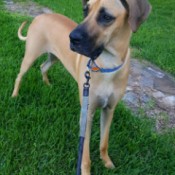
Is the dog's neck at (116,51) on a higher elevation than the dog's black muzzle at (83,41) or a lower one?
lower

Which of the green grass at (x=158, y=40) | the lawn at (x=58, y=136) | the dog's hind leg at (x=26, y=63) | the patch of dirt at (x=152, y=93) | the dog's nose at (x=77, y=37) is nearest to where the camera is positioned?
the dog's nose at (x=77, y=37)

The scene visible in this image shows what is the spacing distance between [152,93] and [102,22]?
2689 millimetres

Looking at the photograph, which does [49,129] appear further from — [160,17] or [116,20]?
[160,17]

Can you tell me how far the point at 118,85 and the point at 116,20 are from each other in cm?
67

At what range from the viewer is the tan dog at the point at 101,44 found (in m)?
2.86

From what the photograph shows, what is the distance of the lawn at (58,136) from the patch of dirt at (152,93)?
0.28 meters

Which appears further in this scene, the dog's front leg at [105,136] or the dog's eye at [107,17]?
the dog's front leg at [105,136]

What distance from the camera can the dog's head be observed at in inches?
111

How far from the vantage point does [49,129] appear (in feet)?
12.8

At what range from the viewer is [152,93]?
5379 mm

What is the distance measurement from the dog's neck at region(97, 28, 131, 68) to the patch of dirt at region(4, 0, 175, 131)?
155cm

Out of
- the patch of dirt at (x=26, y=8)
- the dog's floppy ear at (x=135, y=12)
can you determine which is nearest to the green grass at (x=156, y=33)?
the patch of dirt at (x=26, y=8)

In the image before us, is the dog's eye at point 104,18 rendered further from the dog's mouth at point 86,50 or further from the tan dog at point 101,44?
the dog's mouth at point 86,50

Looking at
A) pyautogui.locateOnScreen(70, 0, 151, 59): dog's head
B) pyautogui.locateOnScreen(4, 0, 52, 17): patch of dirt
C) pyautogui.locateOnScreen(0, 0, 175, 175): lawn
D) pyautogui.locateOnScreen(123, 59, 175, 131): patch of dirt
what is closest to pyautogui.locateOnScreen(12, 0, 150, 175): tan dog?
pyautogui.locateOnScreen(70, 0, 151, 59): dog's head
